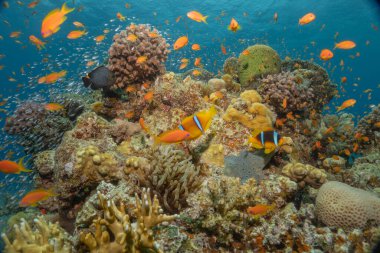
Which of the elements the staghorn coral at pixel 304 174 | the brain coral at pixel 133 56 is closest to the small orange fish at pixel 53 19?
the brain coral at pixel 133 56

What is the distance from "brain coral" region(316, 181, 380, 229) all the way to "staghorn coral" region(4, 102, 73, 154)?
7.00 meters

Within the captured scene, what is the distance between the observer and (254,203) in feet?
12.7

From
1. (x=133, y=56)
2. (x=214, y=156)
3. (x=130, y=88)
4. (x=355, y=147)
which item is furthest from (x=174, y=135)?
(x=355, y=147)

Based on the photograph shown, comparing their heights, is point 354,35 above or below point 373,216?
below

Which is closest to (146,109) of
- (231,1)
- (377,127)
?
(377,127)

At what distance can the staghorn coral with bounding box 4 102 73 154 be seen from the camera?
703 centimetres

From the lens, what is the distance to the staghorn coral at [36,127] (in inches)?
277

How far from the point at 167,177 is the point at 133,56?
4616 millimetres

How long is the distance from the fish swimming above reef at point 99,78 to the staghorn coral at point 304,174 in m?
5.44

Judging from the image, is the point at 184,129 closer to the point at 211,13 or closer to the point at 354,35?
the point at 211,13

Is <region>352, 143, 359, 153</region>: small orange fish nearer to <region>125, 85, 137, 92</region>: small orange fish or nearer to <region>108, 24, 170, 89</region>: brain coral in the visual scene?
<region>108, 24, 170, 89</region>: brain coral

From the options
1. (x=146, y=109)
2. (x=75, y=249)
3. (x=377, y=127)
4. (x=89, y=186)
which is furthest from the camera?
(x=377, y=127)

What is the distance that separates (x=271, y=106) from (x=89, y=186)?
541 cm

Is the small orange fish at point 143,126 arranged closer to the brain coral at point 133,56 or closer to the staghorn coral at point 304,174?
the brain coral at point 133,56
